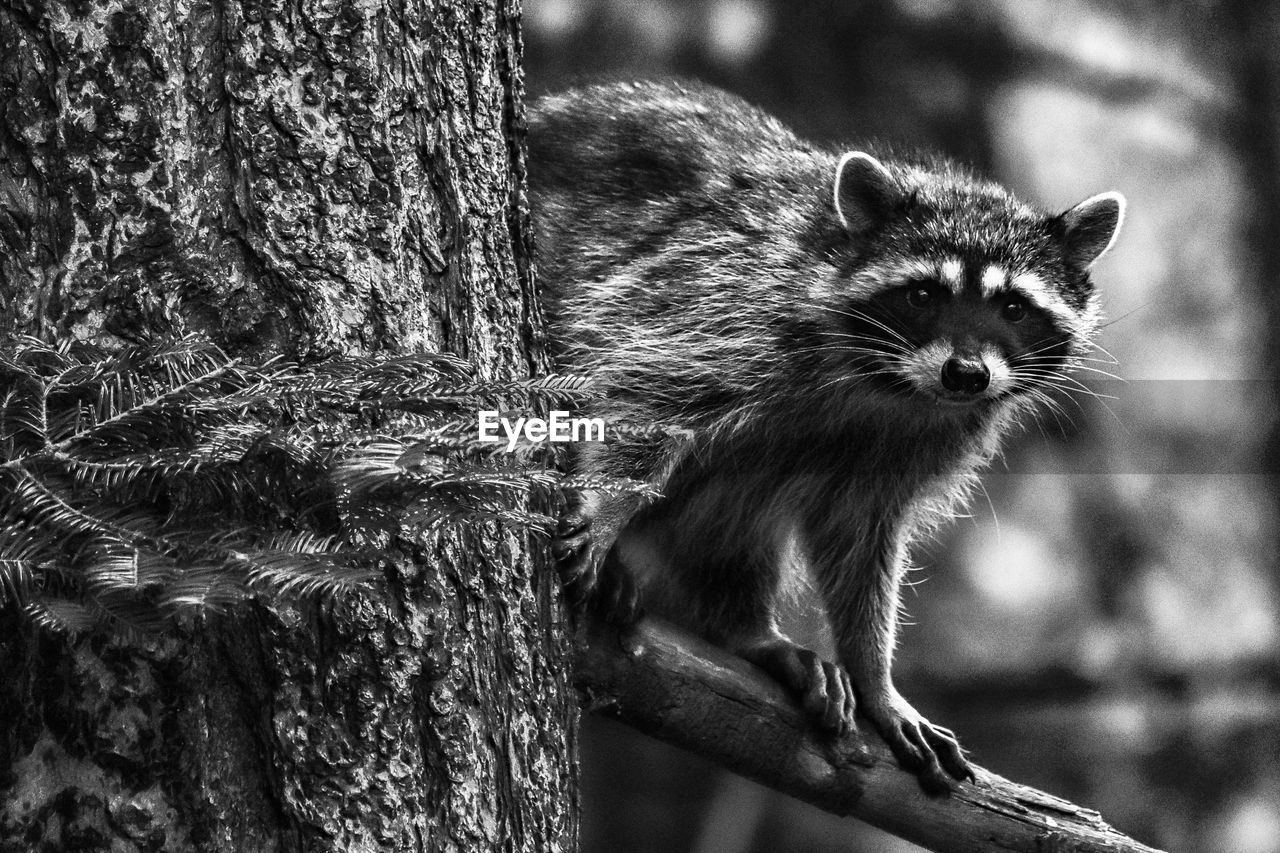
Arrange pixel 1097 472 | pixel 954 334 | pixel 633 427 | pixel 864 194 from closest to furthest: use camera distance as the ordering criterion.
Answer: pixel 633 427 < pixel 954 334 < pixel 864 194 < pixel 1097 472

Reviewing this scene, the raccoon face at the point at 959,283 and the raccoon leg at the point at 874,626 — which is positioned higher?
the raccoon face at the point at 959,283

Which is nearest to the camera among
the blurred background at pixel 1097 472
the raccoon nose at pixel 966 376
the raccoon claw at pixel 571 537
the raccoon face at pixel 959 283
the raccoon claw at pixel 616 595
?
the raccoon claw at pixel 571 537

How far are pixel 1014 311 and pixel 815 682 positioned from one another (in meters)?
0.82

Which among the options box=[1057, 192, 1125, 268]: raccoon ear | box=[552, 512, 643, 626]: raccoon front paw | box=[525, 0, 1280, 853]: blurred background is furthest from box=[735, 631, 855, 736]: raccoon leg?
box=[525, 0, 1280, 853]: blurred background

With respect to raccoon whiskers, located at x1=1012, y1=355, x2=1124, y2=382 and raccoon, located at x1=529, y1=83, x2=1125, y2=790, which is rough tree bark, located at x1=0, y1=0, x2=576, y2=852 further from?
raccoon whiskers, located at x1=1012, y1=355, x2=1124, y2=382

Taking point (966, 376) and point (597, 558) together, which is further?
point (966, 376)

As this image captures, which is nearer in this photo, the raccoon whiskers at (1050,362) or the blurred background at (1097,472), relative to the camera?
the raccoon whiskers at (1050,362)

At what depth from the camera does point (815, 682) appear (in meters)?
2.58

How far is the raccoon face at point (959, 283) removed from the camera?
2.52 metres

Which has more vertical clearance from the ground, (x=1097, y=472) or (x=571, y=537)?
(x=571, y=537)

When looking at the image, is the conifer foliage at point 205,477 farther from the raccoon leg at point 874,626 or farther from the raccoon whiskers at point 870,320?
the raccoon leg at point 874,626

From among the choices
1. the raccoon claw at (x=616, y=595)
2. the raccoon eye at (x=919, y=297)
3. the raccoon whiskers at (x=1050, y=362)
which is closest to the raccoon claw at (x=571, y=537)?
the raccoon claw at (x=616, y=595)

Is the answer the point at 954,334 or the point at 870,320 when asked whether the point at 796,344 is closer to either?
the point at 870,320

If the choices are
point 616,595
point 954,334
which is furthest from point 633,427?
point 954,334
